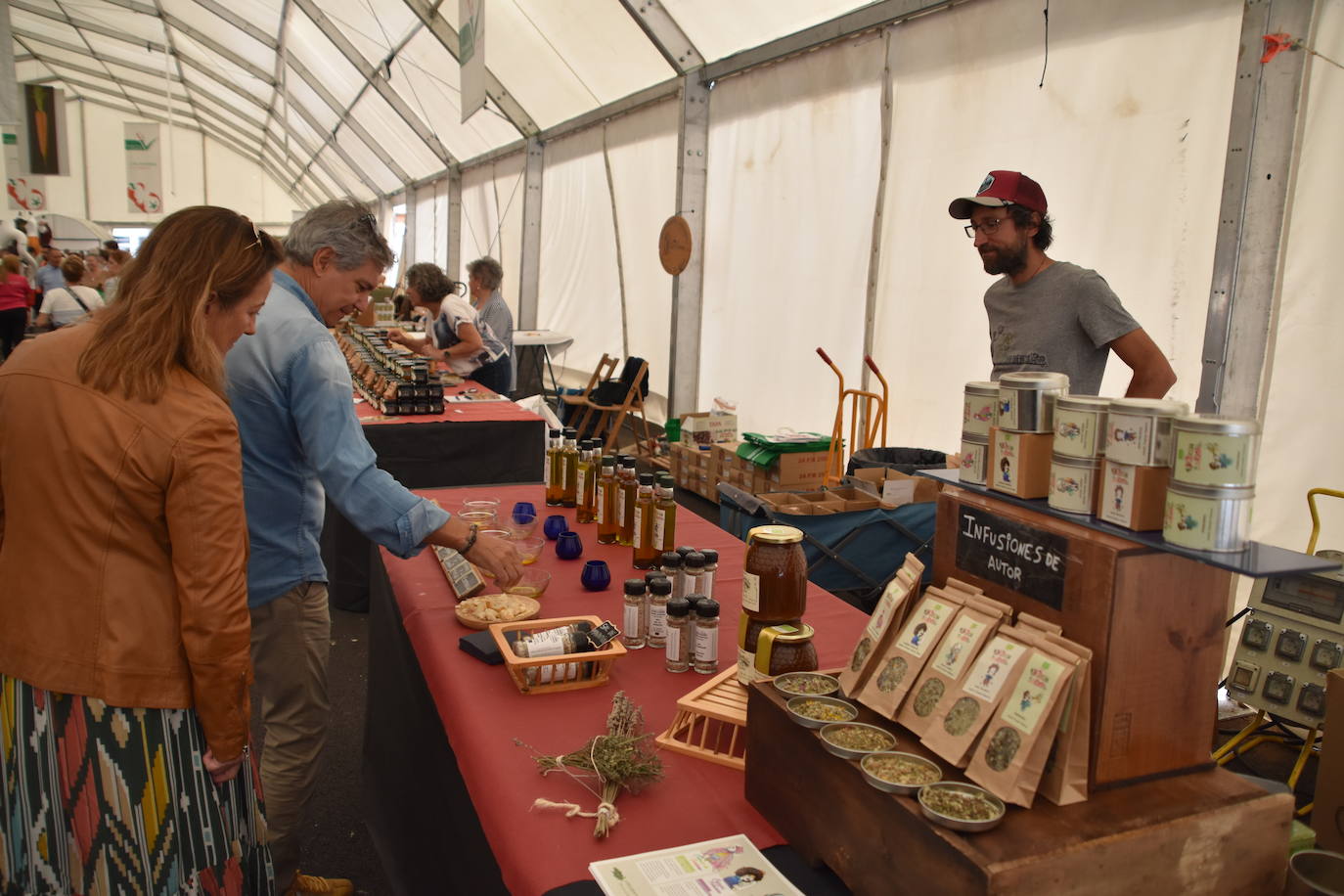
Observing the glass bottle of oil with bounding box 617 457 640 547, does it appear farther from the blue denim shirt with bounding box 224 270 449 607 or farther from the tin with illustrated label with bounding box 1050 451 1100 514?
the tin with illustrated label with bounding box 1050 451 1100 514

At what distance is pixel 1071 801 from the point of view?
96 centimetres

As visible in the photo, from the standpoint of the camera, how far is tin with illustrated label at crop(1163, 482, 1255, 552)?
913mm

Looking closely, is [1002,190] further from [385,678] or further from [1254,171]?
[385,678]

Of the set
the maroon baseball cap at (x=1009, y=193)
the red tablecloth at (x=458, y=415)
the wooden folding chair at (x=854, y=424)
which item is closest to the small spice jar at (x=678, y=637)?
the maroon baseball cap at (x=1009, y=193)

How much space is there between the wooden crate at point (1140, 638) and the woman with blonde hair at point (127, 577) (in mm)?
1204

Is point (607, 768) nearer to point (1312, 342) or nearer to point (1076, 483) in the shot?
point (1076, 483)

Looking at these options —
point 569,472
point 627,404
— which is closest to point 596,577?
point 569,472

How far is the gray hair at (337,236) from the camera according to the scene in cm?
197

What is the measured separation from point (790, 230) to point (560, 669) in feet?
15.7

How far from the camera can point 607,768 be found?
122cm

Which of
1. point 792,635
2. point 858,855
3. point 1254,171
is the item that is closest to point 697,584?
point 792,635

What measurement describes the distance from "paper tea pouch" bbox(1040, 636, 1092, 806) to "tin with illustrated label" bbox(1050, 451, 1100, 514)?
18cm

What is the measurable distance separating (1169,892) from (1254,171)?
305cm

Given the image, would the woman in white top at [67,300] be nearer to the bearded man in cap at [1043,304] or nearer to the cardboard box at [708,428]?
the cardboard box at [708,428]
